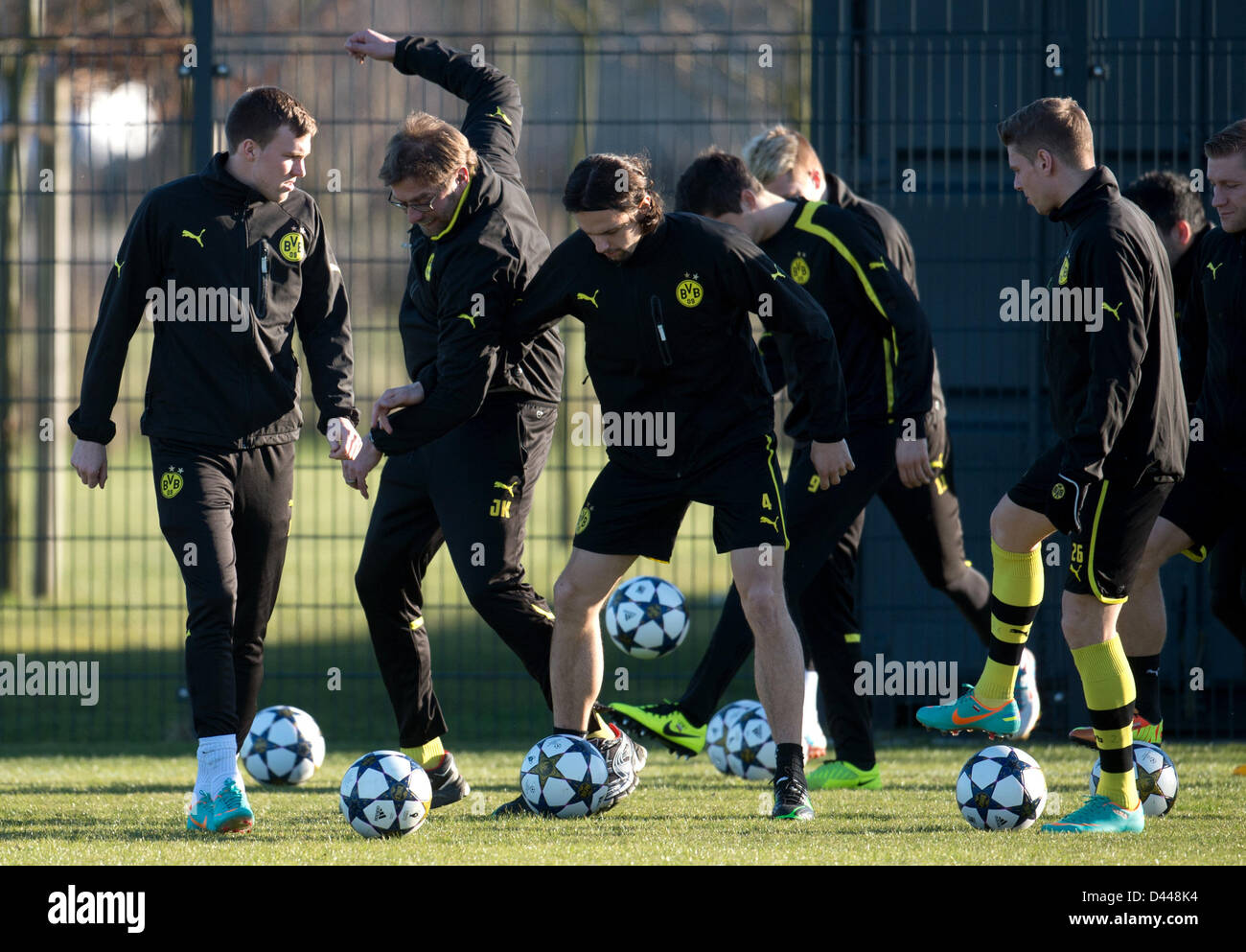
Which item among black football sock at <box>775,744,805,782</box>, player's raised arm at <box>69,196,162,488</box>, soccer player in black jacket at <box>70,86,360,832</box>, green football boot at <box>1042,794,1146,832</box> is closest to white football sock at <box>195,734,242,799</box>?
soccer player in black jacket at <box>70,86,360,832</box>

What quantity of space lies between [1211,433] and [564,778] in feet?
9.49

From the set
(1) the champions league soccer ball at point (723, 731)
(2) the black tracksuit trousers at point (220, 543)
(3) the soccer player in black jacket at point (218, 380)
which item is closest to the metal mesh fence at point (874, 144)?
(1) the champions league soccer ball at point (723, 731)

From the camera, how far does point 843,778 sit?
20.8 ft

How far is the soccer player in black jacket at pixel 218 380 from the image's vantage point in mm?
5293

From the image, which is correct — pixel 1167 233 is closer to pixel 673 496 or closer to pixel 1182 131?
pixel 1182 131

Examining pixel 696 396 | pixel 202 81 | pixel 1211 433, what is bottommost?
pixel 1211 433

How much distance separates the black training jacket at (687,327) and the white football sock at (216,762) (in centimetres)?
166

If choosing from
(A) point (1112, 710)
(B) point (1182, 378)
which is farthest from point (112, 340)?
(B) point (1182, 378)

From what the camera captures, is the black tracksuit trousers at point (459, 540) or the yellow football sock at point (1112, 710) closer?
the yellow football sock at point (1112, 710)

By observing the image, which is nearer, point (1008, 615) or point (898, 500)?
point (1008, 615)

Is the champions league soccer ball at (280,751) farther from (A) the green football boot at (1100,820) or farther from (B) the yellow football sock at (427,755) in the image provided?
(A) the green football boot at (1100,820)

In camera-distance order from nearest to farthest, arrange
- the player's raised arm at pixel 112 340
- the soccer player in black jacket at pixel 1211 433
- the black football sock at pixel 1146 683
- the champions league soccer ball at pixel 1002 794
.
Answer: the champions league soccer ball at pixel 1002 794, the player's raised arm at pixel 112 340, the soccer player in black jacket at pixel 1211 433, the black football sock at pixel 1146 683

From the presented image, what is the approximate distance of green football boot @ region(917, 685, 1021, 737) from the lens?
220 inches

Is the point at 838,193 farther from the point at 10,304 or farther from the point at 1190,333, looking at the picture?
the point at 10,304
